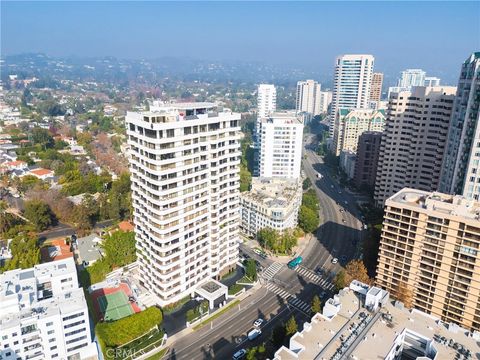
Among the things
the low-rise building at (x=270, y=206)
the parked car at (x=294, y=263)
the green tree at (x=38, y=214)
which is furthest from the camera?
the green tree at (x=38, y=214)

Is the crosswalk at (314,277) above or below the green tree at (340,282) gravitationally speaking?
below

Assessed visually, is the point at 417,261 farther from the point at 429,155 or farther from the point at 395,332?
the point at 429,155

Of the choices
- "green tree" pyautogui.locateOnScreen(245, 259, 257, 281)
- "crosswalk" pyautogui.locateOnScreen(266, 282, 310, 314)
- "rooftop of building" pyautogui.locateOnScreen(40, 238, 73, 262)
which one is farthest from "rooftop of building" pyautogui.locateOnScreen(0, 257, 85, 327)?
"crosswalk" pyautogui.locateOnScreen(266, 282, 310, 314)

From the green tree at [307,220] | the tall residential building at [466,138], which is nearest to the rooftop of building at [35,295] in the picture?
the green tree at [307,220]

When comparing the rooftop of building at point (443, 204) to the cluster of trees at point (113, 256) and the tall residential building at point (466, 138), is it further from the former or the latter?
the cluster of trees at point (113, 256)

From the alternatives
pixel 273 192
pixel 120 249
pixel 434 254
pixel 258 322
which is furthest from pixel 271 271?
pixel 434 254

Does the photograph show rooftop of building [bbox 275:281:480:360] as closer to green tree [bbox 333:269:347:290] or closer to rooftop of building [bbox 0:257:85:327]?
green tree [bbox 333:269:347:290]
